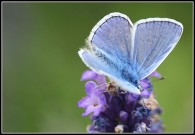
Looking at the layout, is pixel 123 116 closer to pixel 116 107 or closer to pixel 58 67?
pixel 116 107

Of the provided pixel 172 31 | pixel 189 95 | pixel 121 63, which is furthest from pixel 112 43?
pixel 189 95

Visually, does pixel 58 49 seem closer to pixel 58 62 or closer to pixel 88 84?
pixel 58 62

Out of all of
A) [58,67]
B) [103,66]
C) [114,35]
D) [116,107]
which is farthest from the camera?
[58,67]

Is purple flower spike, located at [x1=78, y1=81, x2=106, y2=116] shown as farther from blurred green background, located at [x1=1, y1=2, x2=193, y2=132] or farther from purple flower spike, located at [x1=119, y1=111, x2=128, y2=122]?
blurred green background, located at [x1=1, y1=2, x2=193, y2=132]

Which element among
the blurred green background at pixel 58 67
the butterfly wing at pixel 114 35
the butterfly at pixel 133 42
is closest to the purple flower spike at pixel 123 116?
the butterfly at pixel 133 42

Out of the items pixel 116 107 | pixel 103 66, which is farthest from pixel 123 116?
pixel 103 66

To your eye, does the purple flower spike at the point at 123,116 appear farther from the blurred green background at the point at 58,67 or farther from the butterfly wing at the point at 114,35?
the blurred green background at the point at 58,67
